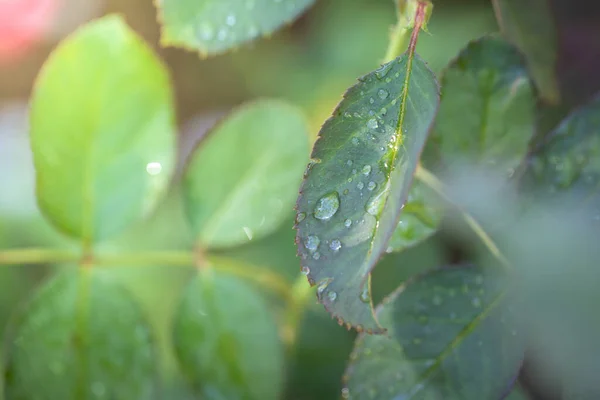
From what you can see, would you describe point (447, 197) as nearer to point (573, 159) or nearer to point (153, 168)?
point (573, 159)

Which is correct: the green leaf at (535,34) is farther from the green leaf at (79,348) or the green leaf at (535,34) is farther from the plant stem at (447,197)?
the green leaf at (79,348)

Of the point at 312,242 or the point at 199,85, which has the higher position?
the point at 312,242

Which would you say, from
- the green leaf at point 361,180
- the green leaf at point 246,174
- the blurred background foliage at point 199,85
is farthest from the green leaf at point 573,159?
the blurred background foliage at point 199,85

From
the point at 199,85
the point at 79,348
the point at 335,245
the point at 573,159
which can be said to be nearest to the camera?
the point at 335,245

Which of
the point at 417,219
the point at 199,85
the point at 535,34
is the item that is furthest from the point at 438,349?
the point at 199,85

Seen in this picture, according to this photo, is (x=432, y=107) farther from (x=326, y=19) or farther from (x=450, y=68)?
(x=326, y=19)

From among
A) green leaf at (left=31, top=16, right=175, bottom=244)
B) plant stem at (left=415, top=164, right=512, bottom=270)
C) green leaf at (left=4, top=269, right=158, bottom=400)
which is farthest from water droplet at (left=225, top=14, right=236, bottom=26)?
green leaf at (left=4, top=269, right=158, bottom=400)

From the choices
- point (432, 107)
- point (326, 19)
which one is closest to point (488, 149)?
point (432, 107)
